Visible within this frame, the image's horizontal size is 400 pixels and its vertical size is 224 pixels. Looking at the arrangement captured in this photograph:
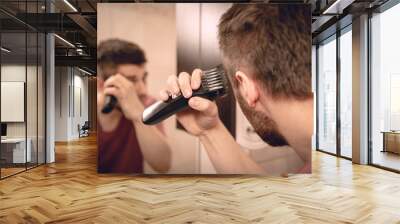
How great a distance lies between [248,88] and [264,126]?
682 millimetres

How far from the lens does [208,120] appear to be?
20.3 feet

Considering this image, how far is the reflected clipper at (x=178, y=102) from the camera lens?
620 centimetres

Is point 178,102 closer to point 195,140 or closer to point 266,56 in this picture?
point 195,140

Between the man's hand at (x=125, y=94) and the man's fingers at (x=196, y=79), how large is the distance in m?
0.92

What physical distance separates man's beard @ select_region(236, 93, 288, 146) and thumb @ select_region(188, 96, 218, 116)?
44 centimetres

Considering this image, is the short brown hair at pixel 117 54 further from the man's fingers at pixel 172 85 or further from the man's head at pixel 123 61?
the man's fingers at pixel 172 85

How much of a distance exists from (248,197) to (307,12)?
3331 millimetres

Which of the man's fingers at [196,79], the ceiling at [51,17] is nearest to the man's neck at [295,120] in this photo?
the man's fingers at [196,79]

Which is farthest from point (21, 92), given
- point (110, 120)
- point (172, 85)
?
point (172, 85)

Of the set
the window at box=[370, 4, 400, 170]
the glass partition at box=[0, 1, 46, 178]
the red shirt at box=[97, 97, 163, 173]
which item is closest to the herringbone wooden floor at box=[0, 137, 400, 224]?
the red shirt at box=[97, 97, 163, 173]

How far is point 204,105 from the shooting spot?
614cm

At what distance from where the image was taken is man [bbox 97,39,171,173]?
620 centimetres

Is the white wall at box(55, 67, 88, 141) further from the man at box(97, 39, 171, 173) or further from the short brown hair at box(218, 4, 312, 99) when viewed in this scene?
the short brown hair at box(218, 4, 312, 99)

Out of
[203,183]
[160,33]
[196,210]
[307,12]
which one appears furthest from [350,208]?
[160,33]
